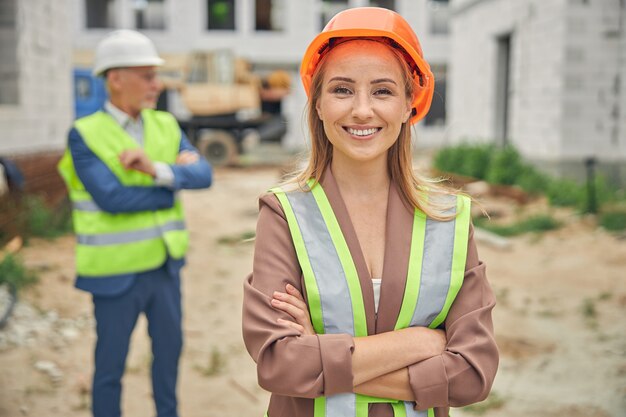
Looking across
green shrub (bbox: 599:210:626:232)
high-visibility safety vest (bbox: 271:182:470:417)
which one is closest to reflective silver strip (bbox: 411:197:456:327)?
high-visibility safety vest (bbox: 271:182:470:417)

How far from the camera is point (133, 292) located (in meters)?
3.33

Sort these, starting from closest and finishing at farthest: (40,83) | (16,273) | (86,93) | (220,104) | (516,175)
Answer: (16,273)
(40,83)
(516,175)
(86,93)
(220,104)

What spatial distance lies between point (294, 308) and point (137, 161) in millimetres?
1842

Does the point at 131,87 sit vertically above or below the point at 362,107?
above

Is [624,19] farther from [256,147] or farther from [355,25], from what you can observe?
[256,147]

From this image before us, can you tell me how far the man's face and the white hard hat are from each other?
43 millimetres

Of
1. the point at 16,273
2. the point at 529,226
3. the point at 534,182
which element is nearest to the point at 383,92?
the point at 16,273

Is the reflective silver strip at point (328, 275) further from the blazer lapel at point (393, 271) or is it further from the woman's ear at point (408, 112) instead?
the woman's ear at point (408, 112)

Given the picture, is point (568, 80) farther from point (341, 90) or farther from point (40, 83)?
point (341, 90)

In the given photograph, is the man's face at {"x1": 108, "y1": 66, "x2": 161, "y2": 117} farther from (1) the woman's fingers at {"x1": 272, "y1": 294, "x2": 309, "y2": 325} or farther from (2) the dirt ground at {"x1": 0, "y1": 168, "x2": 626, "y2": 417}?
(1) the woman's fingers at {"x1": 272, "y1": 294, "x2": 309, "y2": 325}

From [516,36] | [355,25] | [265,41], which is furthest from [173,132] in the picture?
[265,41]

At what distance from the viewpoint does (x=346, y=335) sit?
1618 mm

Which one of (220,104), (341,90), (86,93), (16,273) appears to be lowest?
(16,273)

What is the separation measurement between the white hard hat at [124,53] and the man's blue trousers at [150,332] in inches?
39.6
